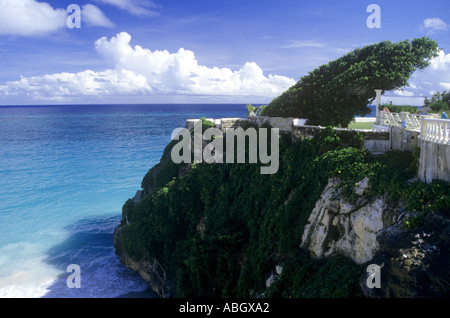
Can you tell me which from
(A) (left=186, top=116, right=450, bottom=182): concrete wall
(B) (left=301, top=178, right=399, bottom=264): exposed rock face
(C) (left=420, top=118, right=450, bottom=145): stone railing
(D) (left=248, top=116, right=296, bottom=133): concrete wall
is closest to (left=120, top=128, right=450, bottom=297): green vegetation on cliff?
(B) (left=301, top=178, right=399, bottom=264): exposed rock face

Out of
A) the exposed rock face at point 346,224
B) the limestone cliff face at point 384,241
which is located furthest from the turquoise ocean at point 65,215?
the limestone cliff face at point 384,241

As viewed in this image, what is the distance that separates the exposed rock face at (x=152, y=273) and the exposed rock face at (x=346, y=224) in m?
7.99

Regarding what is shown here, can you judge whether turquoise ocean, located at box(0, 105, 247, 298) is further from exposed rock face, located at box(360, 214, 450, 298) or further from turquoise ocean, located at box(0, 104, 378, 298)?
exposed rock face, located at box(360, 214, 450, 298)

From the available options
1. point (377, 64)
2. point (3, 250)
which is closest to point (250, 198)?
point (377, 64)

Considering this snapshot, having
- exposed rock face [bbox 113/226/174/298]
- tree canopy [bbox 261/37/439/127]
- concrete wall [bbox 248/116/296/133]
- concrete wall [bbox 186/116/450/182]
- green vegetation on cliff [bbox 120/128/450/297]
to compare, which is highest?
tree canopy [bbox 261/37/439/127]

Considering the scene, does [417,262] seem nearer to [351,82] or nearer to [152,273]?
[351,82]

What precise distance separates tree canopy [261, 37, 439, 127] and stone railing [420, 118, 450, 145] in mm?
7730

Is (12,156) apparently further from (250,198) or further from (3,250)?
(250,198)

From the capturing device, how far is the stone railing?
30.6 feet

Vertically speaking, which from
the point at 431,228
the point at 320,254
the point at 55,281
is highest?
the point at 431,228

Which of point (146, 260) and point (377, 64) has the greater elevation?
point (377, 64)

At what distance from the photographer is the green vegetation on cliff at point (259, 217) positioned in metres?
10.6

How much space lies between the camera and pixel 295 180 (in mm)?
14258

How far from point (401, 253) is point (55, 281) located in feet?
61.1
